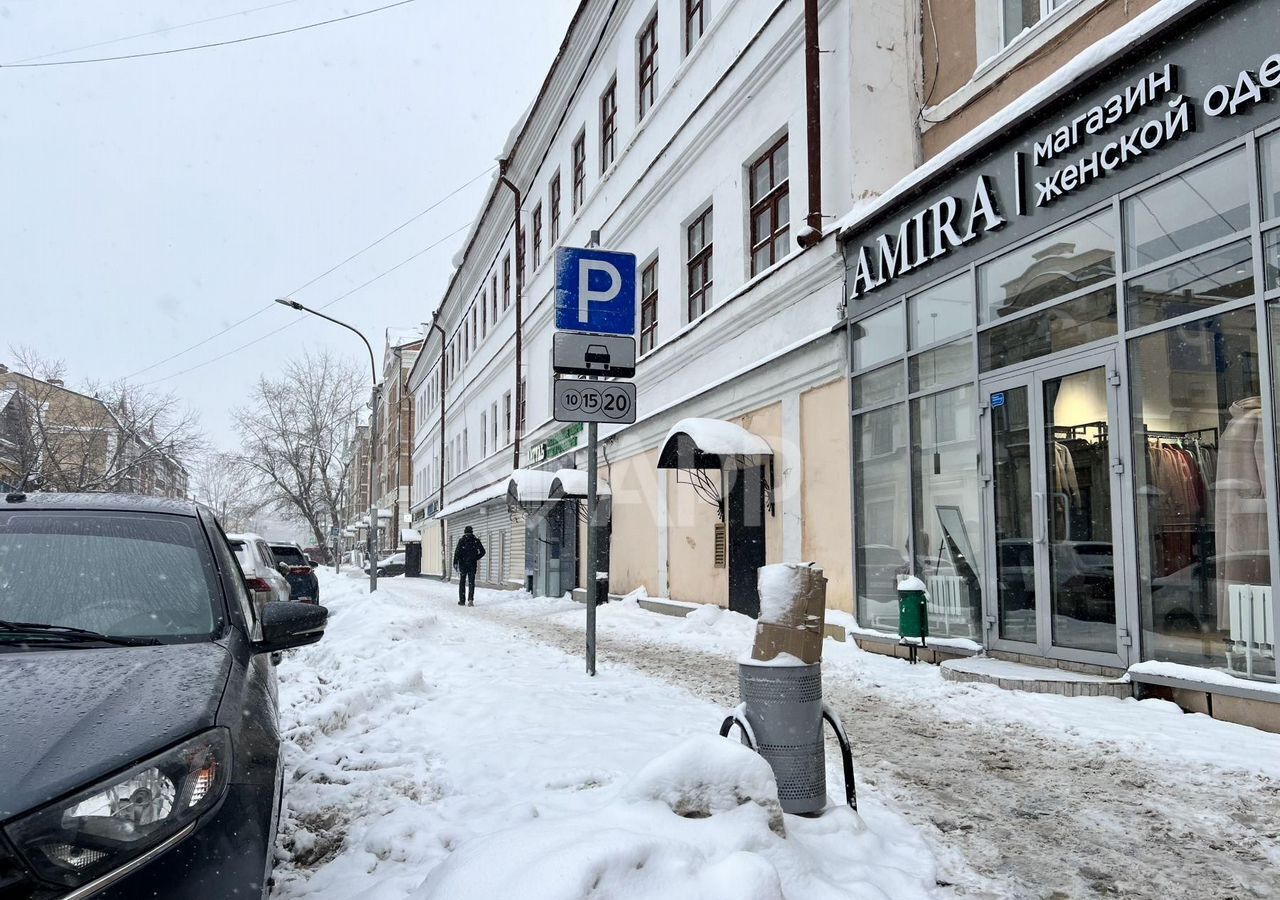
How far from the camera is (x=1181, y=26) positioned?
20.9ft

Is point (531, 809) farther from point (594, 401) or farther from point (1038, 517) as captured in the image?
point (1038, 517)

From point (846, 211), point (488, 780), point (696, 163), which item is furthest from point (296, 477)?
point (488, 780)

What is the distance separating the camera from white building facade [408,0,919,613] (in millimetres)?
10789

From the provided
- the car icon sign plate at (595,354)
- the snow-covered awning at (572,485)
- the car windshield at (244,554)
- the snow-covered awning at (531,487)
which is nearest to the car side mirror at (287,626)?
the car icon sign plate at (595,354)

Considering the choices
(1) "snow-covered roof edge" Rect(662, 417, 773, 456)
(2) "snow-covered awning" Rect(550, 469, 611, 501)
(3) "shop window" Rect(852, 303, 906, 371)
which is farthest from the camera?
(2) "snow-covered awning" Rect(550, 469, 611, 501)

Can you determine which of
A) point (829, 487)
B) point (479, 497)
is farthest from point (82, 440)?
point (829, 487)

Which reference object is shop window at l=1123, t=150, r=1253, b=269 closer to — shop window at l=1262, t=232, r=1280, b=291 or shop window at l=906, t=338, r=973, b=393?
shop window at l=1262, t=232, r=1280, b=291

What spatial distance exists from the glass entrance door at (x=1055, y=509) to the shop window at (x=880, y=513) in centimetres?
144

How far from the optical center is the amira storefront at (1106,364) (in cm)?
598

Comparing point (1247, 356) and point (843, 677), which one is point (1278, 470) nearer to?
point (1247, 356)

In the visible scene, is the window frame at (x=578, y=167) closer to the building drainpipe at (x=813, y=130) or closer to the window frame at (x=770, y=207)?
the window frame at (x=770, y=207)

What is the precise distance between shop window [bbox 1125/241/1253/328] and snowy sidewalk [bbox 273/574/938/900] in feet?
14.4

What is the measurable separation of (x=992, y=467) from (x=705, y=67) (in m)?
9.27

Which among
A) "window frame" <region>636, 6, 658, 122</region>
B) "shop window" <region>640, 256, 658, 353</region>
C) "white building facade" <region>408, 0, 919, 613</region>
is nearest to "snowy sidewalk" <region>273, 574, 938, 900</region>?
"white building facade" <region>408, 0, 919, 613</region>
